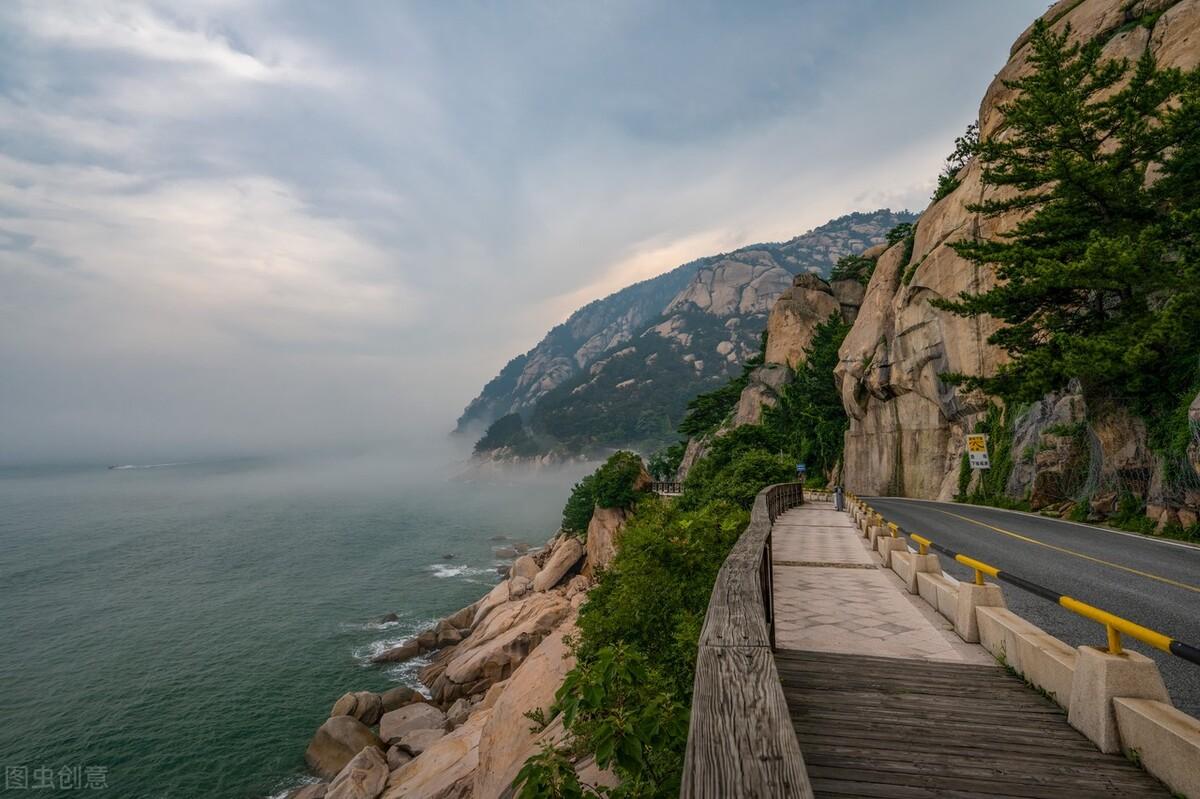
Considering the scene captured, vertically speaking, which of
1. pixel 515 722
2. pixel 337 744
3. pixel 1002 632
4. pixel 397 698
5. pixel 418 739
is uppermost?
pixel 1002 632

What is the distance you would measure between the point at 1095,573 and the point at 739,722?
12.5 metres

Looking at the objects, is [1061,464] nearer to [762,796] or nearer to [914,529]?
[914,529]

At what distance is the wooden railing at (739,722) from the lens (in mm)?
1658

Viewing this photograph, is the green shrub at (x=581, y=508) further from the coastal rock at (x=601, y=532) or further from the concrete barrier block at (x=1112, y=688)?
the concrete barrier block at (x=1112, y=688)

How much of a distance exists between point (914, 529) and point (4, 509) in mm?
164806

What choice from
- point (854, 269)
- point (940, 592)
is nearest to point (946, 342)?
point (940, 592)

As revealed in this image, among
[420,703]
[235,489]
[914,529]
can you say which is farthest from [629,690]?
[235,489]

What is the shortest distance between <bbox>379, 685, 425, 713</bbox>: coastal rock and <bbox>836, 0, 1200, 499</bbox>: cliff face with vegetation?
88.8ft

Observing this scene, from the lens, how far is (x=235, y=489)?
159 metres

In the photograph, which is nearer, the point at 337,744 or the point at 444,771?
the point at 444,771

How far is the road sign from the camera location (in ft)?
92.7

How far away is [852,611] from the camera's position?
7758mm

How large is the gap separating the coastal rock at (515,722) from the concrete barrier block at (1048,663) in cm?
652

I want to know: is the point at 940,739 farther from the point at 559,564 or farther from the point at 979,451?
the point at 559,564
